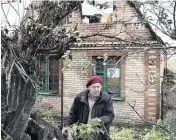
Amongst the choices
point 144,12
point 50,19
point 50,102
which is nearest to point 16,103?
point 50,19

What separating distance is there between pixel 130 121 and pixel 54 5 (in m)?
6.78

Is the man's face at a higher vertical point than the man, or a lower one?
higher

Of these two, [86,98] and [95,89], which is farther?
[86,98]

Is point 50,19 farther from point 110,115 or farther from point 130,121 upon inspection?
point 130,121

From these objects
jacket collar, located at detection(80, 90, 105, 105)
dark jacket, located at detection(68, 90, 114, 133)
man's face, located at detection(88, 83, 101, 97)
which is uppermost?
man's face, located at detection(88, 83, 101, 97)

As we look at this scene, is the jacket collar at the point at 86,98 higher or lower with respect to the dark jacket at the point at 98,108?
higher

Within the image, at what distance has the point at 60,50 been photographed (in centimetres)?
388

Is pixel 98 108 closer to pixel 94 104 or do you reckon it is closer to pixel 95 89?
pixel 94 104

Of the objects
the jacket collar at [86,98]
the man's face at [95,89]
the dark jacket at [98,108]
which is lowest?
the dark jacket at [98,108]

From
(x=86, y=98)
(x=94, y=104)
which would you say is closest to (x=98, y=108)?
(x=94, y=104)

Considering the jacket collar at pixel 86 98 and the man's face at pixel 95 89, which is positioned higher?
the man's face at pixel 95 89

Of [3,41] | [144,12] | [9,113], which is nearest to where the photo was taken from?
[3,41]

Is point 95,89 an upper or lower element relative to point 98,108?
upper

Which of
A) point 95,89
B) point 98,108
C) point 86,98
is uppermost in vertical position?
point 95,89
